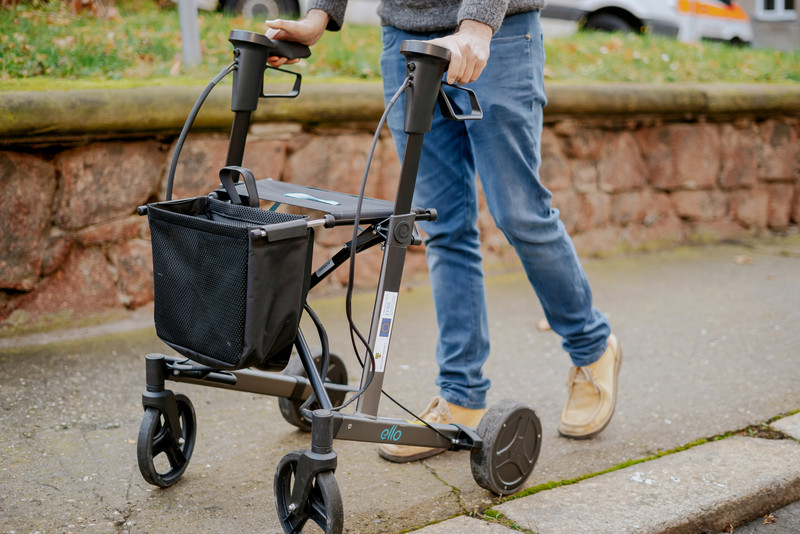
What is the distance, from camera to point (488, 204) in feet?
7.07

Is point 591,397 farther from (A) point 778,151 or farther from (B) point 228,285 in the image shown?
(A) point 778,151

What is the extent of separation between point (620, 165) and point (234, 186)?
3.08 m

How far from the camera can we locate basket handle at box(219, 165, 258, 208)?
1800 millimetres

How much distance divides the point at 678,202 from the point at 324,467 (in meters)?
3.68

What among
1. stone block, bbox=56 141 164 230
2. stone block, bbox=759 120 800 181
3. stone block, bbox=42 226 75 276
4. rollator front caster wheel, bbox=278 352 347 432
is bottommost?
rollator front caster wheel, bbox=278 352 347 432

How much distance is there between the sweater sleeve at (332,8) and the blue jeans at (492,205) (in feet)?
0.47

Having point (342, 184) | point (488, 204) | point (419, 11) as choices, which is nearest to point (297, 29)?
point (419, 11)

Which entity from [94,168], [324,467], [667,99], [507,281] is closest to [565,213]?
[507,281]

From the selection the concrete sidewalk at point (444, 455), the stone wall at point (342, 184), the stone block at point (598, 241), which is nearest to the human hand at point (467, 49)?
the concrete sidewalk at point (444, 455)

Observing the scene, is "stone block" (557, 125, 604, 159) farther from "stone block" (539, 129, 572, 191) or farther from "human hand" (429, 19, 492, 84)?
"human hand" (429, 19, 492, 84)

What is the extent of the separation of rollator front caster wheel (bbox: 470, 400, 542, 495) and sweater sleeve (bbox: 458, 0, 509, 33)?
922 millimetres

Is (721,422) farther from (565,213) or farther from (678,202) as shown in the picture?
(678,202)

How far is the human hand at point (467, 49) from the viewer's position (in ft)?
5.70

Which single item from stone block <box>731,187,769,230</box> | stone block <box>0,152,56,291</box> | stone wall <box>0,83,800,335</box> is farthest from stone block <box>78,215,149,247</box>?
stone block <box>731,187,769,230</box>
